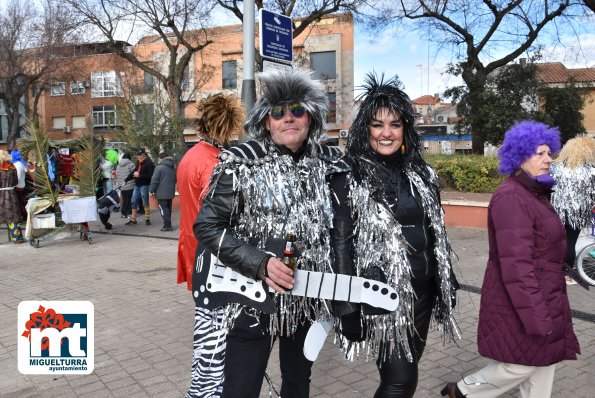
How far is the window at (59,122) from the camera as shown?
162 ft

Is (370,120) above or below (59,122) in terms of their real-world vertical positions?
below

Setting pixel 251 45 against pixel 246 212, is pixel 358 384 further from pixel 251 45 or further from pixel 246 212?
pixel 251 45

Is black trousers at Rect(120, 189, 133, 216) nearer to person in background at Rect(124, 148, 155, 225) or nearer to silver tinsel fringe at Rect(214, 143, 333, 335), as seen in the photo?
person in background at Rect(124, 148, 155, 225)

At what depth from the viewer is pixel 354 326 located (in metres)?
2.42

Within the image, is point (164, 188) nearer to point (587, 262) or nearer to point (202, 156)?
point (587, 262)

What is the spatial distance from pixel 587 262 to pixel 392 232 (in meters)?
4.96

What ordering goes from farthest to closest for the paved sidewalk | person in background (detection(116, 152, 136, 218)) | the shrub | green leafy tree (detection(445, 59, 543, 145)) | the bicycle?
green leafy tree (detection(445, 59, 543, 145))
person in background (detection(116, 152, 136, 218))
the shrub
the bicycle
the paved sidewalk

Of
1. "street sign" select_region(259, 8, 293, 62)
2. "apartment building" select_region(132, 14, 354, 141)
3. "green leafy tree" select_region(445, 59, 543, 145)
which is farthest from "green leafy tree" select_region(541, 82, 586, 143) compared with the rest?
"apartment building" select_region(132, 14, 354, 141)

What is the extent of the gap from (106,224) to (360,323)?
963 centimetres

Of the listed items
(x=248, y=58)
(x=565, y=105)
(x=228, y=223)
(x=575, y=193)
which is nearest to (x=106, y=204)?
(x=248, y=58)

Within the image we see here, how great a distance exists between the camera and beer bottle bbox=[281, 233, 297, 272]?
2.13 metres

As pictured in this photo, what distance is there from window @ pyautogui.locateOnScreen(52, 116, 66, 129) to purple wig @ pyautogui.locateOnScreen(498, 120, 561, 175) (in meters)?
51.8

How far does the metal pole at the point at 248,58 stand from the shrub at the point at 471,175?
630cm

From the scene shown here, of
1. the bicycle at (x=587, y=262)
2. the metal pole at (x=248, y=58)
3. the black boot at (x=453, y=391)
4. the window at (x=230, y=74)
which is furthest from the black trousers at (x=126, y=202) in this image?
the window at (x=230, y=74)
